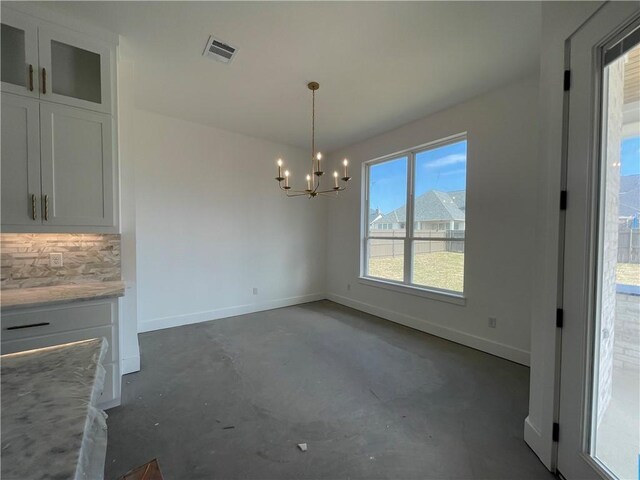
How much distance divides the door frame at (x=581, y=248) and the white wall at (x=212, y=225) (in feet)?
12.9

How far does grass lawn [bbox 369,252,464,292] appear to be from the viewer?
11.5 ft

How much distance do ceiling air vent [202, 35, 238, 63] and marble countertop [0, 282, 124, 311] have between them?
2.11 meters

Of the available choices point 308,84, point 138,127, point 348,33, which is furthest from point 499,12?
point 138,127

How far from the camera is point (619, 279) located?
1298 millimetres

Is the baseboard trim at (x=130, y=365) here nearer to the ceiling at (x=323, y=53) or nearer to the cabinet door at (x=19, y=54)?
the cabinet door at (x=19, y=54)

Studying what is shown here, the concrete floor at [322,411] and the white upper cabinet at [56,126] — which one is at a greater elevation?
the white upper cabinet at [56,126]

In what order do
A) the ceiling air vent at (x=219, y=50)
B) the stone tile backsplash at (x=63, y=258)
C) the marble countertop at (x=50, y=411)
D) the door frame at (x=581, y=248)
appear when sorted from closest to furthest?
the marble countertop at (x=50, y=411), the door frame at (x=581, y=248), the stone tile backsplash at (x=63, y=258), the ceiling air vent at (x=219, y=50)

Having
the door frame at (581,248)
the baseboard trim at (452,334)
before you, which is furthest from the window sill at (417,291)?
the door frame at (581,248)

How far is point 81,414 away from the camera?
0.68 metres

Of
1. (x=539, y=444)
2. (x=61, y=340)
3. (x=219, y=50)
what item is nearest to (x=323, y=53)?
(x=219, y=50)

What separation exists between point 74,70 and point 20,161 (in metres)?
0.83

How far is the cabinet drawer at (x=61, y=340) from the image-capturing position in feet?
5.69

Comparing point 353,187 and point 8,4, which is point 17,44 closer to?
point 8,4

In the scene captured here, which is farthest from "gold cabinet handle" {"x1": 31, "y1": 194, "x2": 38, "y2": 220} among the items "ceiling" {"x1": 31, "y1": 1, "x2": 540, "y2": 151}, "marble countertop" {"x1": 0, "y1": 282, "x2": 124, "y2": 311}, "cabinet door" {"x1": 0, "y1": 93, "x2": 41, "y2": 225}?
"ceiling" {"x1": 31, "y1": 1, "x2": 540, "y2": 151}
